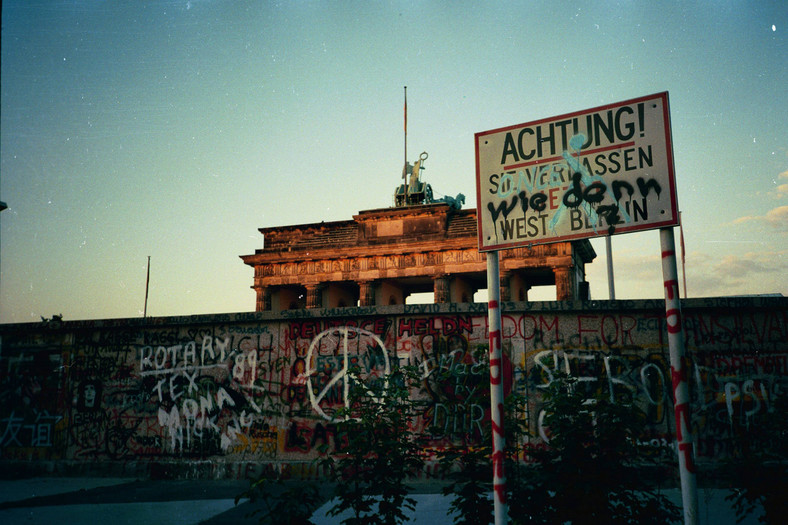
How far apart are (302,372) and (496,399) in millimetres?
6166

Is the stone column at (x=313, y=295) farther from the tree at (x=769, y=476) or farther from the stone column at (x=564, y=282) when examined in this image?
the tree at (x=769, y=476)

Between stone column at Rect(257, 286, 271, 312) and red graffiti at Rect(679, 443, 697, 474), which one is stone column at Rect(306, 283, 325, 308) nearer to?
stone column at Rect(257, 286, 271, 312)

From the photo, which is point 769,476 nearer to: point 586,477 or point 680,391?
point 680,391

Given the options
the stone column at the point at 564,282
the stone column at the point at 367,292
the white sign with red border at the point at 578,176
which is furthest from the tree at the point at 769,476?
the stone column at the point at 367,292

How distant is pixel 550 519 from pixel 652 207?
251 cm

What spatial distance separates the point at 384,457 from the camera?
4.65 meters

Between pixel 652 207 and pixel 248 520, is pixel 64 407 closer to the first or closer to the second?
pixel 248 520

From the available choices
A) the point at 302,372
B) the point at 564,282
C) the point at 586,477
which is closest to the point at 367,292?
the point at 564,282

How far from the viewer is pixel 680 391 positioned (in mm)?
3961

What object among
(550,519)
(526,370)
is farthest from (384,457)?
(526,370)

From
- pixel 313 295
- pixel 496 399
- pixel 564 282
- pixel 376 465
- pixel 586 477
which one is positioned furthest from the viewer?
pixel 313 295

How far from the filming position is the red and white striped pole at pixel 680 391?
12.6ft

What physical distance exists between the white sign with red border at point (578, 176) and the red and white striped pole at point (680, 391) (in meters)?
0.37

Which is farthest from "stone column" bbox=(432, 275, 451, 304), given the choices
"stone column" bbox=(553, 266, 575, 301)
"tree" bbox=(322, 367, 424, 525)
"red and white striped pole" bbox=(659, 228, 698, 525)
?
"red and white striped pole" bbox=(659, 228, 698, 525)
